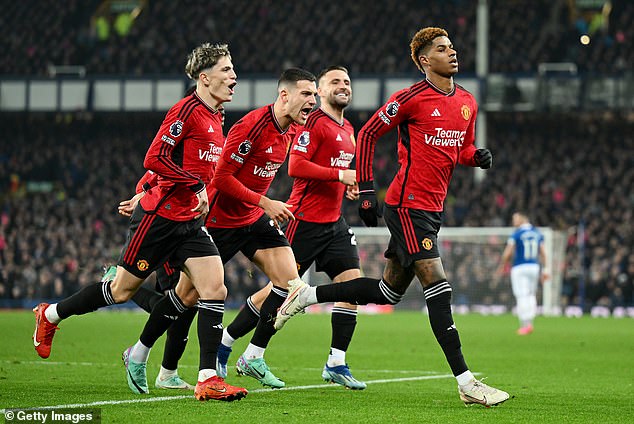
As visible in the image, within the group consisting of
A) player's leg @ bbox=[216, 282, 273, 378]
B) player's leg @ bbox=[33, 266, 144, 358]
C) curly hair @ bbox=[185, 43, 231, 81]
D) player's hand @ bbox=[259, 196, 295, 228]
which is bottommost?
player's leg @ bbox=[216, 282, 273, 378]

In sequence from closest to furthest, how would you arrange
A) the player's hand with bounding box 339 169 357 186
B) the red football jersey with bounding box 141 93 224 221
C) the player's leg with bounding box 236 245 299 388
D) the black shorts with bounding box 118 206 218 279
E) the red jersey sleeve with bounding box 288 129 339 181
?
the red football jersey with bounding box 141 93 224 221 < the black shorts with bounding box 118 206 218 279 < the player's hand with bounding box 339 169 357 186 < the player's leg with bounding box 236 245 299 388 < the red jersey sleeve with bounding box 288 129 339 181

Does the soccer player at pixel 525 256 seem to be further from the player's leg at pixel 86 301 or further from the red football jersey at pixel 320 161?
the player's leg at pixel 86 301

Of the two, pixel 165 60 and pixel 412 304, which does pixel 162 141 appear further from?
pixel 165 60

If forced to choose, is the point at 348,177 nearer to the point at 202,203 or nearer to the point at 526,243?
the point at 202,203

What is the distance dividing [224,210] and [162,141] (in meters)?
1.31

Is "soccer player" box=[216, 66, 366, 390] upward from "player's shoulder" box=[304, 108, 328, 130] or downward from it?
downward

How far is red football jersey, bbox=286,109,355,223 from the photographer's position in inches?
363

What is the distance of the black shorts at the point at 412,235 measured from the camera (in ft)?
24.6

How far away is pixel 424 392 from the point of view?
829cm

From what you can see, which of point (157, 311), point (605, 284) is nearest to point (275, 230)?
point (157, 311)

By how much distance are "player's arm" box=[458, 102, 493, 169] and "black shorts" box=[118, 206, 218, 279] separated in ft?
6.69

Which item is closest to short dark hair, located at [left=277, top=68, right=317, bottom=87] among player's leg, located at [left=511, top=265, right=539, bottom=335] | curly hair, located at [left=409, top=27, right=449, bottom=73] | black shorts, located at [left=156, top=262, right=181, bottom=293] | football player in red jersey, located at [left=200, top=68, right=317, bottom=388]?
football player in red jersey, located at [left=200, top=68, right=317, bottom=388]

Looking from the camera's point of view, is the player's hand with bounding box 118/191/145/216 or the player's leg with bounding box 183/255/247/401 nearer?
the player's leg with bounding box 183/255/247/401

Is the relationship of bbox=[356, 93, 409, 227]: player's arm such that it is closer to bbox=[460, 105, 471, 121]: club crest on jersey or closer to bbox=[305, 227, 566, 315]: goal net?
bbox=[460, 105, 471, 121]: club crest on jersey
